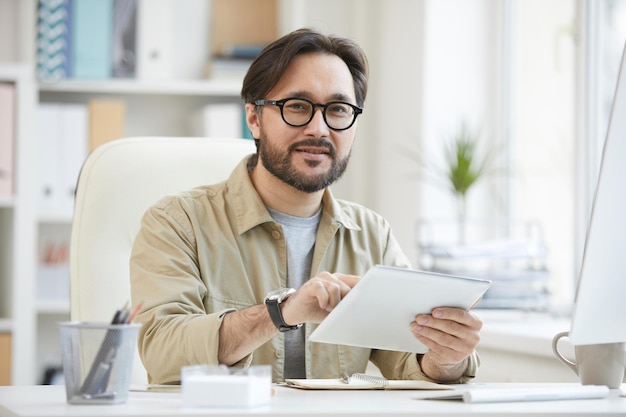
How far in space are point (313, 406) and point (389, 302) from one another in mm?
215

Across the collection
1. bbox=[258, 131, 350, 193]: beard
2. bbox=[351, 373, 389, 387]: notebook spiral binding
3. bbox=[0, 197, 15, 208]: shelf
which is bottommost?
bbox=[351, 373, 389, 387]: notebook spiral binding

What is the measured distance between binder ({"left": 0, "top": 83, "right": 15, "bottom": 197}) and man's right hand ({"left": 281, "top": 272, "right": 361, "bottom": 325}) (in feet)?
5.78

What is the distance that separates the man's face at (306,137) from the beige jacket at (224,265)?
7cm

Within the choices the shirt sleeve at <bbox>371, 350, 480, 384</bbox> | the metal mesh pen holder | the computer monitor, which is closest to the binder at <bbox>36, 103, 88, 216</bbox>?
the shirt sleeve at <bbox>371, 350, 480, 384</bbox>

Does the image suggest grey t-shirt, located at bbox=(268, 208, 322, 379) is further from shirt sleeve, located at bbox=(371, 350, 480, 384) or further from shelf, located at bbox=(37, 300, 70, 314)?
shelf, located at bbox=(37, 300, 70, 314)

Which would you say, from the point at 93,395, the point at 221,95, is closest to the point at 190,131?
Answer: the point at 221,95

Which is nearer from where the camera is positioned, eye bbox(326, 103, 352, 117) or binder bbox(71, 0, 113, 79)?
eye bbox(326, 103, 352, 117)

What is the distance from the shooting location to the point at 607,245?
1091 mm

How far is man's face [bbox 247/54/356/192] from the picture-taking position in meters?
1.74

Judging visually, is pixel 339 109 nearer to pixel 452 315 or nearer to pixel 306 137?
pixel 306 137

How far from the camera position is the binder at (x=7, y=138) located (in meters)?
2.87

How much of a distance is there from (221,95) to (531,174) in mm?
1030

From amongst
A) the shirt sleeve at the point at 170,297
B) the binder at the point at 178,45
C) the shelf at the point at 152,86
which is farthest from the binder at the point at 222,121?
the shirt sleeve at the point at 170,297

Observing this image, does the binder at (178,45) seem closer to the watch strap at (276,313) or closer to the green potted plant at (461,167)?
the green potted plant at (461,167)
